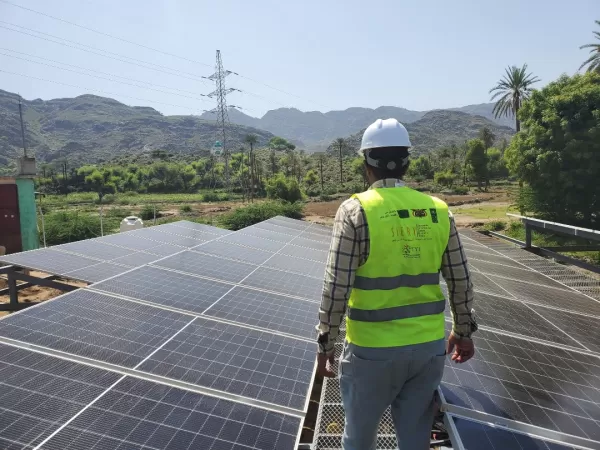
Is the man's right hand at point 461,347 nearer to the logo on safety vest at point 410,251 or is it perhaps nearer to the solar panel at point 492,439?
the solar panel at point 492,439

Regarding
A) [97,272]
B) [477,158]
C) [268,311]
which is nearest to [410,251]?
[268,311]

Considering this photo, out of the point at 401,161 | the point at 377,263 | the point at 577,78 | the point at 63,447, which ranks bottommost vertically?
the point at 63,447

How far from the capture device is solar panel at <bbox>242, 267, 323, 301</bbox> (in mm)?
7027

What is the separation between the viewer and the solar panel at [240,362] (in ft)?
12.3

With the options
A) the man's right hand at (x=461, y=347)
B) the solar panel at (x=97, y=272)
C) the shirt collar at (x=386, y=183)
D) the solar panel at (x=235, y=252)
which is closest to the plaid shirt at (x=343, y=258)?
the shirt collar at (x=386, y=183)

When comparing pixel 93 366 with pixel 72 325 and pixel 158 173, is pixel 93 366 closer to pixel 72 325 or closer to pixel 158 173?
pixel 72 325

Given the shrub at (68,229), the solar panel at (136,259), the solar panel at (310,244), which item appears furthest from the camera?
the shrub at (68,229)

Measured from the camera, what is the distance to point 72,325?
4.52 meters

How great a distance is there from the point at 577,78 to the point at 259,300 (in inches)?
1069

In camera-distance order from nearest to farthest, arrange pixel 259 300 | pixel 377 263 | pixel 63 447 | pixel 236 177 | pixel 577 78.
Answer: pixel 377 263 → pixel 63 447 → pixel 259 300 → pixel 577 78 → pixel 236 177

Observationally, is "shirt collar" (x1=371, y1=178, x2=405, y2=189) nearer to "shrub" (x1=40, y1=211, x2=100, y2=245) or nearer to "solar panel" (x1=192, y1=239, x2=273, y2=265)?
"solar panel" (x1=192, y1=239, x2=273, y2=265)

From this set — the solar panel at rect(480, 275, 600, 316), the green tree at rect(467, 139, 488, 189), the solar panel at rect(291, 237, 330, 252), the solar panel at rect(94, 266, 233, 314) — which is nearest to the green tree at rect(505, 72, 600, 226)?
the solar panel at rect(480, 275, 600, 316)

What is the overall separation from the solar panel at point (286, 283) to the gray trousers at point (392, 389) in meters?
4.16

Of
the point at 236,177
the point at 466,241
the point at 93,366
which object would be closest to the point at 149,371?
the point at 93,366
